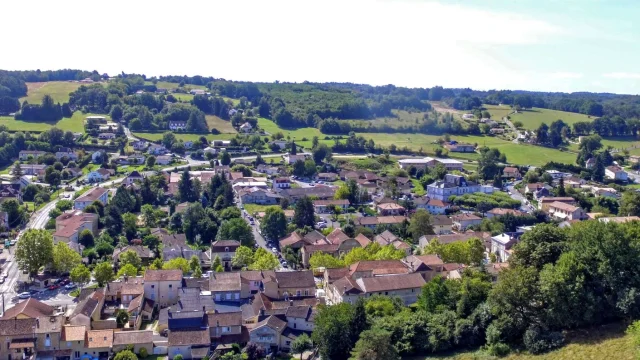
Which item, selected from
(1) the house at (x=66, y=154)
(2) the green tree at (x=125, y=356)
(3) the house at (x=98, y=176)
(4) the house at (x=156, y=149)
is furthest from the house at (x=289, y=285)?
(4) the house at (x=156, y=149)

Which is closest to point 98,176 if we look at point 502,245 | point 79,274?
point 79,274

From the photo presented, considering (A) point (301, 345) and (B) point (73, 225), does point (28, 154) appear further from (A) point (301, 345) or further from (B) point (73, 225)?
(A) point (301, 345)

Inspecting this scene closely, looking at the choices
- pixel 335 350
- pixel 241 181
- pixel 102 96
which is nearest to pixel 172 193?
pixel 241 181

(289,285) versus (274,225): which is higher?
(274,225)

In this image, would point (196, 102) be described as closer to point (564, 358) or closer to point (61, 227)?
point (61, 227)

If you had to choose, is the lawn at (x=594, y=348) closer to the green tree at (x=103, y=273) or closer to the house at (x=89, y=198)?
the green tree at (x=103, y=273)

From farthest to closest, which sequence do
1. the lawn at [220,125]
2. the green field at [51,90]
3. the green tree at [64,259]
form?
the green field at [51,90] < the lawn at [220,125] < the green tree at [64,259]

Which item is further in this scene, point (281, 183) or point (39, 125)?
point (39, 125)
